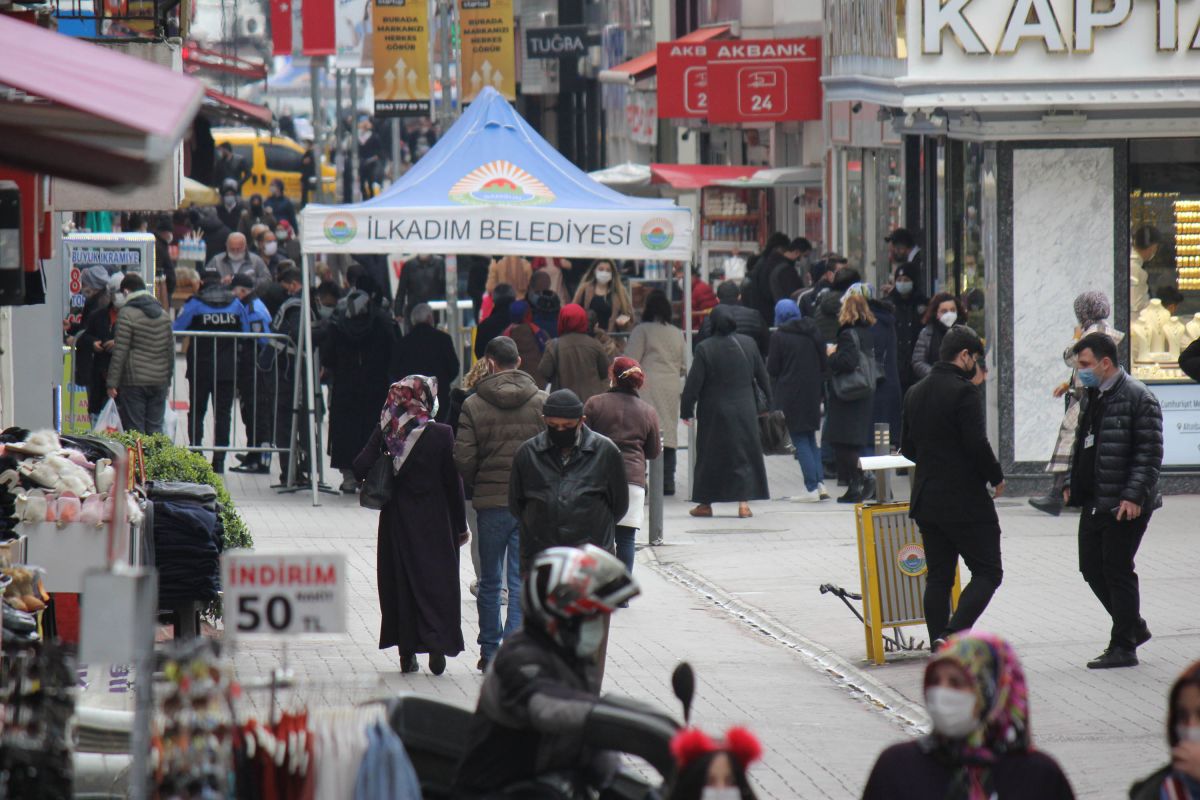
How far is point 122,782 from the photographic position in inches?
254

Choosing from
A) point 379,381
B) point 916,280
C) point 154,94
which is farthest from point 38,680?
point 916,280

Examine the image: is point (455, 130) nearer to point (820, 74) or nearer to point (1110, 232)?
point (1110, 232)

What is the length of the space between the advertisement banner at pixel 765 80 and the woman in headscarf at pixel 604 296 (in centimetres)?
Result: 436

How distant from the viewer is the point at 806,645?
468 inches

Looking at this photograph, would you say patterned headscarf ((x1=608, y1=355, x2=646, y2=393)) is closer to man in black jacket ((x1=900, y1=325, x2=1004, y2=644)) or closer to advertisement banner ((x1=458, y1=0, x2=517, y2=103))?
man in black jacket ((x1=900, y1=325, x2=1004, y2=644))

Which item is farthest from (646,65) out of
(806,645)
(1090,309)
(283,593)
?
(283,593)

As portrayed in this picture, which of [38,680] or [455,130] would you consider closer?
[38,680]

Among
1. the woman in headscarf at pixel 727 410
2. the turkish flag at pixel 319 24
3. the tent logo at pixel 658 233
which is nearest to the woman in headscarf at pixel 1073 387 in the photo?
the woman in headscarf at pixel 727 410

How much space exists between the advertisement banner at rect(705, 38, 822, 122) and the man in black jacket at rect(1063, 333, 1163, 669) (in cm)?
1437

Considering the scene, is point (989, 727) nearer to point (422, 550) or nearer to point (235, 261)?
point (422, 550)

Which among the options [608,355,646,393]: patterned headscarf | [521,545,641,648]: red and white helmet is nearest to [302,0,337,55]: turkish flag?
[608,355,646,393]: patterned headscarf

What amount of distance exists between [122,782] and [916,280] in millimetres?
13861

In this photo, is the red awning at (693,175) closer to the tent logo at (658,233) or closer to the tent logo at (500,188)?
the tent logo at (500,188)

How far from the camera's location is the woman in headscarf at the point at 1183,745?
5.16 m
